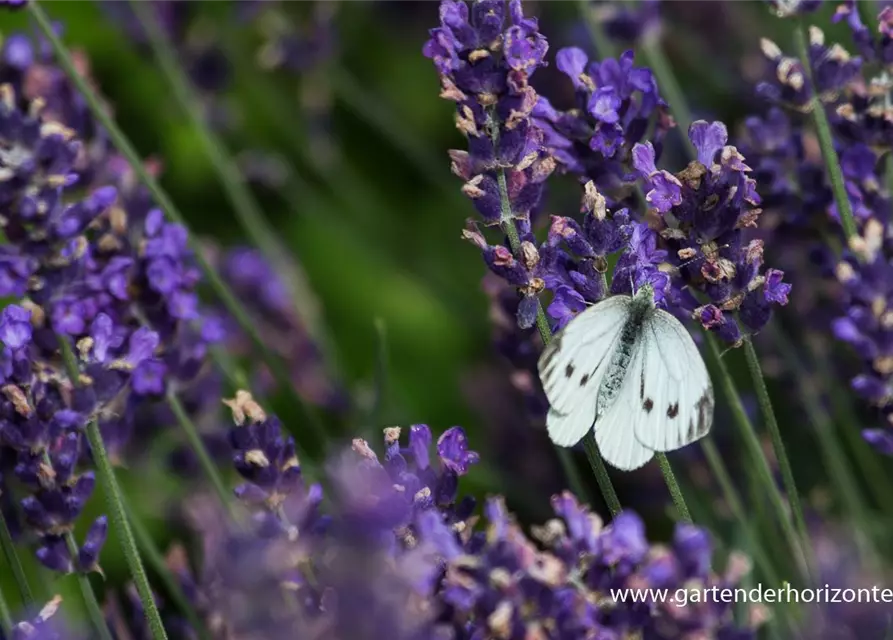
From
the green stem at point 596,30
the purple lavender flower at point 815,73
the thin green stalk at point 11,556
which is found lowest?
the thin green stalk at point 11,556

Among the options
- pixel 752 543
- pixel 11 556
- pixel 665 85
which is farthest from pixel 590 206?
pixel 665 85

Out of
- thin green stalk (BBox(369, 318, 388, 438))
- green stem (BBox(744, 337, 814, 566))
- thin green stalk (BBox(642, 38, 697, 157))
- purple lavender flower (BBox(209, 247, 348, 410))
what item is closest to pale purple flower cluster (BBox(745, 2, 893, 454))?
green stem (BBox(744, 337, 814, 566))

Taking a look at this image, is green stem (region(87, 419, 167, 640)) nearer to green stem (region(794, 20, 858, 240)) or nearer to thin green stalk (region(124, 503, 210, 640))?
thin green stalk (region(124, 503, 210, 640))

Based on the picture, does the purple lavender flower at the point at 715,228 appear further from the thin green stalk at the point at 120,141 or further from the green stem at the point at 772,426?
the thin green stalk at the point at 120,141

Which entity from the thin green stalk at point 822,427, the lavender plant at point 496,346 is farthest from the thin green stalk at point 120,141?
the thin green stalk at point 822,427

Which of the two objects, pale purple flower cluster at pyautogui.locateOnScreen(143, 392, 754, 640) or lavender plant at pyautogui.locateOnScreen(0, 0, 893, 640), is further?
lavender plant at pyautogui.locateOnScreen(0, 0, 893, 640)

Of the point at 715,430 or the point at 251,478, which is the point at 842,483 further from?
the point at 251,478
